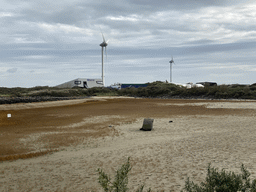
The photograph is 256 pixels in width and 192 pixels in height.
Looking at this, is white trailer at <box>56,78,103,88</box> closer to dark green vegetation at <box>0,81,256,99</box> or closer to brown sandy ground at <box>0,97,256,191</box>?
dark green vegetation at <box>0,81,256,99</box>

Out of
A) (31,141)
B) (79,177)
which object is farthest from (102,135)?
(79,177)

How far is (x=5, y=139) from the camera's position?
13016mm

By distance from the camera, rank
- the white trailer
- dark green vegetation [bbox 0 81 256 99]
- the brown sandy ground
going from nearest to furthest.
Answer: the brown sandy ground, dark green vegetation [bbox 0 81 256 99], the white trailer

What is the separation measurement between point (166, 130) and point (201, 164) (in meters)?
6.80

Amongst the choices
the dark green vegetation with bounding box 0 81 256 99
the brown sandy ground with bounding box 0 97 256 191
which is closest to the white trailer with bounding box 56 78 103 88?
the dark green vegetation with bounding box 0 81 256 99

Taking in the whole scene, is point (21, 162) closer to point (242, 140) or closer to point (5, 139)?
point (5, 139)

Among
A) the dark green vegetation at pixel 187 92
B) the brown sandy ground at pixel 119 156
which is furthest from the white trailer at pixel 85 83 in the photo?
the brown sandy ground at pixel 119 156

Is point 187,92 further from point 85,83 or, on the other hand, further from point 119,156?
point 119,156

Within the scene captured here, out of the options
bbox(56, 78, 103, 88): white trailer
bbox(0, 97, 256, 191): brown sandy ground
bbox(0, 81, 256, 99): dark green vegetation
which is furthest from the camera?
bbox(56, 78, 103, 88): white trailer

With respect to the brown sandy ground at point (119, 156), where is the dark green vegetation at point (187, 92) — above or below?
above

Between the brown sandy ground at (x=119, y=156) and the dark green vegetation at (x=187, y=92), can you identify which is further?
the dark green vegetation at (x=187, y=92)

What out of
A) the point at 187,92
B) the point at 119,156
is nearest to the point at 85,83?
the point at 187,92

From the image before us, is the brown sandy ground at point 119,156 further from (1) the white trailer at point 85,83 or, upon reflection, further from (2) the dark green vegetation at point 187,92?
(1) the white trailer at point 85,83

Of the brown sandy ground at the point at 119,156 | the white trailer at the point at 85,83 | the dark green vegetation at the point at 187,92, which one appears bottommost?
the brown sandy ground at the point at 119,156
